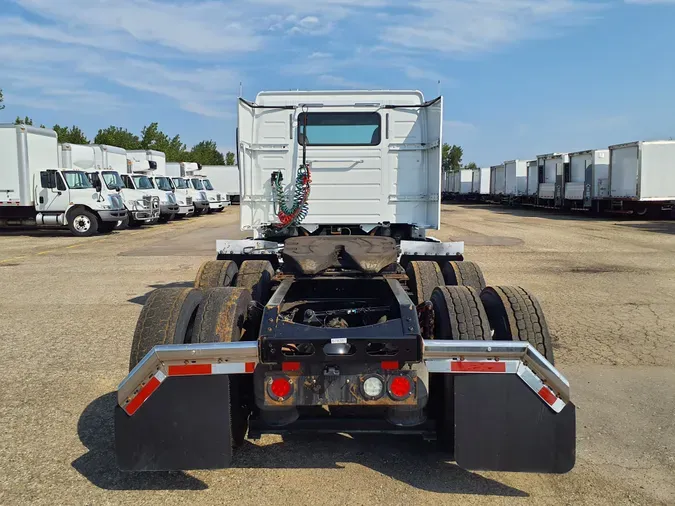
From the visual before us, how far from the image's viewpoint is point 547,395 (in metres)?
3.19

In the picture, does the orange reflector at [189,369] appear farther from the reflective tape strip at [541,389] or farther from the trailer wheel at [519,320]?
the trailer wheel at [519,320]

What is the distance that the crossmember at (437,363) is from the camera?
3.15 metres

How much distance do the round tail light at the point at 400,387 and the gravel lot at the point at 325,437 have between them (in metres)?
0.61

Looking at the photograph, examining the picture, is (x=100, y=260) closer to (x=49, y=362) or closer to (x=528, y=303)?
(x=49, y=362)

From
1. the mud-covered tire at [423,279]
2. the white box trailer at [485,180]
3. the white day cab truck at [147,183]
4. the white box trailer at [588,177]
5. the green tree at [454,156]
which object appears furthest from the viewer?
the green tree at [454,156]

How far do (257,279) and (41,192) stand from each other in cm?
1741

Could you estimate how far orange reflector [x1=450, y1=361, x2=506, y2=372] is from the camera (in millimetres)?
3174

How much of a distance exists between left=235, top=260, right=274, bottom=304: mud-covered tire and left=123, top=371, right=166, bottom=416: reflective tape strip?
1.94 metres

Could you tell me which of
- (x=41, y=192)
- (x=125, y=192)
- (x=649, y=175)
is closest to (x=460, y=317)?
(x=41, y=192)

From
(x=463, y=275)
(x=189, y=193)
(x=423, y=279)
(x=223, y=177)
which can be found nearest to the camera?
(x=423, y=279)

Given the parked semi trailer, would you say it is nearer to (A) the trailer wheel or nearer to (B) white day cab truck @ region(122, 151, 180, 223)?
(B) white day cab truck @ region(122, 151, 180, 223)

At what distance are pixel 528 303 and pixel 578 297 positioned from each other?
18.3 feet

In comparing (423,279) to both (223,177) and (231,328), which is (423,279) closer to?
(231,328)

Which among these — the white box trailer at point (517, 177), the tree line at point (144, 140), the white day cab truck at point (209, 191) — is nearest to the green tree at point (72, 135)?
the tree line at point (144, 140)
